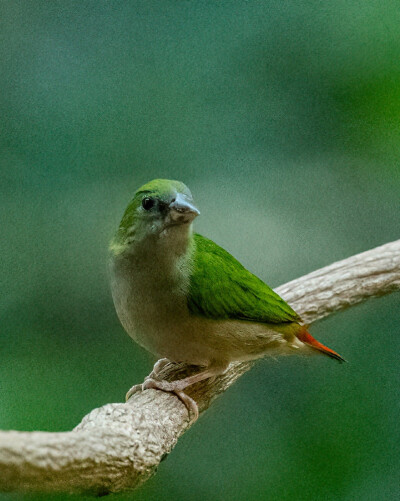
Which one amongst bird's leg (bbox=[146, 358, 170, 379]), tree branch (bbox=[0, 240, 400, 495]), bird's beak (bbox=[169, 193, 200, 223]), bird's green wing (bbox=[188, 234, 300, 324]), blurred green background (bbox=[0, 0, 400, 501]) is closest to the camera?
tree branch (bbox=[0, 240, 400, 495])

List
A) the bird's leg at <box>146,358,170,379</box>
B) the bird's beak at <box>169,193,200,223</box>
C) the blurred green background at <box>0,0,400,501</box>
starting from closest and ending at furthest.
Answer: the bird's beak at <box>169,193,200,223</box>
the bird's leg at <box>146,358,170,379</box>
the blurred green background at <box>0,0,400,501</box>

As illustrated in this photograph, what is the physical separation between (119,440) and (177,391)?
0.22 meters

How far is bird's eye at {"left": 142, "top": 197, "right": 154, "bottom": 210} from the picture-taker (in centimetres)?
84

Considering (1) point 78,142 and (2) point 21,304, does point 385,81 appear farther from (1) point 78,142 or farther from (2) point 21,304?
(2) point 21,304

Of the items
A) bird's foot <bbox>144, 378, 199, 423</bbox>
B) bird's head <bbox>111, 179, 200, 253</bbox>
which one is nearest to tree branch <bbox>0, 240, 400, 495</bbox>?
bird's foot <bbox>144, 378, 199, 423</bbox>

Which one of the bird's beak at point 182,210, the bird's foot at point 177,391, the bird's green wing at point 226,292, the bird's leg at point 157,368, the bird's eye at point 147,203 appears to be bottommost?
the bird's foot at point 177,391

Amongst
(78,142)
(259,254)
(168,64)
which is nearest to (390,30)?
(168,64)

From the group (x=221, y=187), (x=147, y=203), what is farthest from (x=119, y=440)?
(x=221, y=187)

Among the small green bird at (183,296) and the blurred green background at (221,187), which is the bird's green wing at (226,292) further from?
the blurred green background at (221,187)

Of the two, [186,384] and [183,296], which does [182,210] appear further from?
[186,384]

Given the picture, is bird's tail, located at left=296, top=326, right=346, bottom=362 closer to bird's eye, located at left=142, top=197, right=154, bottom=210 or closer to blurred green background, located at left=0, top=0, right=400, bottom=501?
blurred green background, located at left=0, top=0, right=400, bottom=501

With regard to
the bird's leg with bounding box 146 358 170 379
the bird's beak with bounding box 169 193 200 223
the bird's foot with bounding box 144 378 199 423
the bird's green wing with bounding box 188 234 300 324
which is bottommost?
the bird's foot with bounding box 144 378 199 423

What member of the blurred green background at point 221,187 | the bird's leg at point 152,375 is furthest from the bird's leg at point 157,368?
the blurred green background at point 221,187

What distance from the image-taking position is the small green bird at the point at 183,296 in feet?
2.81
